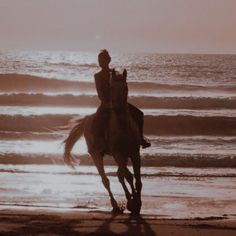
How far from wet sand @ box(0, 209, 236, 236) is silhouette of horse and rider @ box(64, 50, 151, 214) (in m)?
0.68

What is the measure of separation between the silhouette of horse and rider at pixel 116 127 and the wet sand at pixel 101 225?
0.68 metres

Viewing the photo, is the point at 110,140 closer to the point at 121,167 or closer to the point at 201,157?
the point at 121,167

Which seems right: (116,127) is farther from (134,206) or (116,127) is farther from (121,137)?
(134,206)

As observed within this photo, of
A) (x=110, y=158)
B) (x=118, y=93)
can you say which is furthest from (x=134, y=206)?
(x=110, y=158)

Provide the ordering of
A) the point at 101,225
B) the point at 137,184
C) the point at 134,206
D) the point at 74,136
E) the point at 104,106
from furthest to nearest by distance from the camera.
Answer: the point at 74,136
the point at 134,206
the point at 137,184
the point at 104,106
the point at 101,225

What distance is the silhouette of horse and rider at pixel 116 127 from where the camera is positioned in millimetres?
8836

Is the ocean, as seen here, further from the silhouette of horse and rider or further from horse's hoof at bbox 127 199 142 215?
horse's hoof at bbox 127 199 142 215

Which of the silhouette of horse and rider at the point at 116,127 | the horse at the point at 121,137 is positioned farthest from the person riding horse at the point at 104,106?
the horse at the point at 121,137

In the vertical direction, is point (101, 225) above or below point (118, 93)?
below

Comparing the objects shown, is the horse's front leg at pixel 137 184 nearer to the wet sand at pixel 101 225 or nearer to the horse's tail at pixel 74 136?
the wet sand at pixel 101 225

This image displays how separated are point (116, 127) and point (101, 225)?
1452 millimetres

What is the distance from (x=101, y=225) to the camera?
27.1 ft

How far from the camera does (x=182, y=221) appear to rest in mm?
8609

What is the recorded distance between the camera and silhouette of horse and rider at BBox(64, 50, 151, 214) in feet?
29.0
